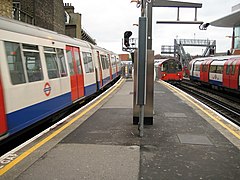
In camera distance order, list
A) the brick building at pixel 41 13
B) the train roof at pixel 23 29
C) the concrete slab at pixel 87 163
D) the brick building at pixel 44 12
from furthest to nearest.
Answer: the brick building at pixel 44 12, the brick building at pixel 41 13, the train roof at pixel 23 29, the concrete slab at pixel 87 163

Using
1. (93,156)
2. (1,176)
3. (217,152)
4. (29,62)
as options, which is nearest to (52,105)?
(29,62)

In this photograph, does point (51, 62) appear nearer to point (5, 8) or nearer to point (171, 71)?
point (5, 8)

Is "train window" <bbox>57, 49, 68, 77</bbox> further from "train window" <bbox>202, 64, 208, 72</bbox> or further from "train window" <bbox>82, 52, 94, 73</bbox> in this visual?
"train window" <bbox>202, 64, 208, 72</bbox>

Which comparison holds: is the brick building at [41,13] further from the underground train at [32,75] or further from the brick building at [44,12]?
the underground train at [32,75]

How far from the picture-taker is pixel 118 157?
4348 millimetres

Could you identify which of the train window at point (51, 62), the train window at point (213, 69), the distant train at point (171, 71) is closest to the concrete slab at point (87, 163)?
the train window at point (51, 62)

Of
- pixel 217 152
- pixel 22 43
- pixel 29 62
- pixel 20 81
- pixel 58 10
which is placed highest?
pixel 58 10

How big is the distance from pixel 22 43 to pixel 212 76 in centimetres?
1819

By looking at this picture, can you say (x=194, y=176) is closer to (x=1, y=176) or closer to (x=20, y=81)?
(x=1, y=176)

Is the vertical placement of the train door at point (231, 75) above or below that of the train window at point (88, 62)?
below

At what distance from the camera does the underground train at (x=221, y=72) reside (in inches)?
635

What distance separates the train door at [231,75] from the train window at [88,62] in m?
8.95

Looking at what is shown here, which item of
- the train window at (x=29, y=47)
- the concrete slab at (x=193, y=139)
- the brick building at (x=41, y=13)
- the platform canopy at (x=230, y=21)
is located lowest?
the concrete slab at (x=193, y=139)

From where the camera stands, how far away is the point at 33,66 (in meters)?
6.21
